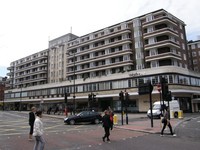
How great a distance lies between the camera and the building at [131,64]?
150ft

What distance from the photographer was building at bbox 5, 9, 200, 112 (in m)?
45.7

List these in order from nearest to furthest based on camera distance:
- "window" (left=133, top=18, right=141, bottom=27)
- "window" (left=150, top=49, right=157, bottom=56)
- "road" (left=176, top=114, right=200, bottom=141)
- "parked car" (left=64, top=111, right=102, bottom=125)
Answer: "road" (left=176, top=114, right=200, bottom=141) < "parked car" (left=64, top=111, right=102, bottom=125) < "window" (left=150, top=49, right=157, bottom=56) < "window" (left=133, top=18, right=141, bottom=27)

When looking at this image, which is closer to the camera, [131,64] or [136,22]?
[131,64]

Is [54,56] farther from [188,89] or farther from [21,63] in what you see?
[188,89]

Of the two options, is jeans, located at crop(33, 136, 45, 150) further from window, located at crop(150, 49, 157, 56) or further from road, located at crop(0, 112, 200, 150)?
window, located at crop(150, 49, 157, 56)

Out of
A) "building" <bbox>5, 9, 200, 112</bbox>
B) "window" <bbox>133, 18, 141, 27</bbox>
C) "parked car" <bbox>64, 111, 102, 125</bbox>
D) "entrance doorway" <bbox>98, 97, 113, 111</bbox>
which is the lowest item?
"parked car" <bbox>64, 111, 102, 125</bbox>

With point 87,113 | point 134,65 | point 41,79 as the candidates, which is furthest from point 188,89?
point 41,79

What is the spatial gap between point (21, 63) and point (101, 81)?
57.8m

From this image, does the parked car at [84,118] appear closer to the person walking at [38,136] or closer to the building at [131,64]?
the building at [131,64]

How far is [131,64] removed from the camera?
54188mm

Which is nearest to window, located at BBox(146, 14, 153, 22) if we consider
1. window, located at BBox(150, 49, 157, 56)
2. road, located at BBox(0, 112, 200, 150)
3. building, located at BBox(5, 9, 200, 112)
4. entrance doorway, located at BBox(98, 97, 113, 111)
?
building, located at BBox(5, 9, 200, 112)

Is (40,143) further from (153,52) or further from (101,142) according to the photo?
(153,52)

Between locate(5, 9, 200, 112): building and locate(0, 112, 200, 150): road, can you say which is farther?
locate(5, 9, 200, 112): building

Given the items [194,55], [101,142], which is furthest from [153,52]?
[101,142]
